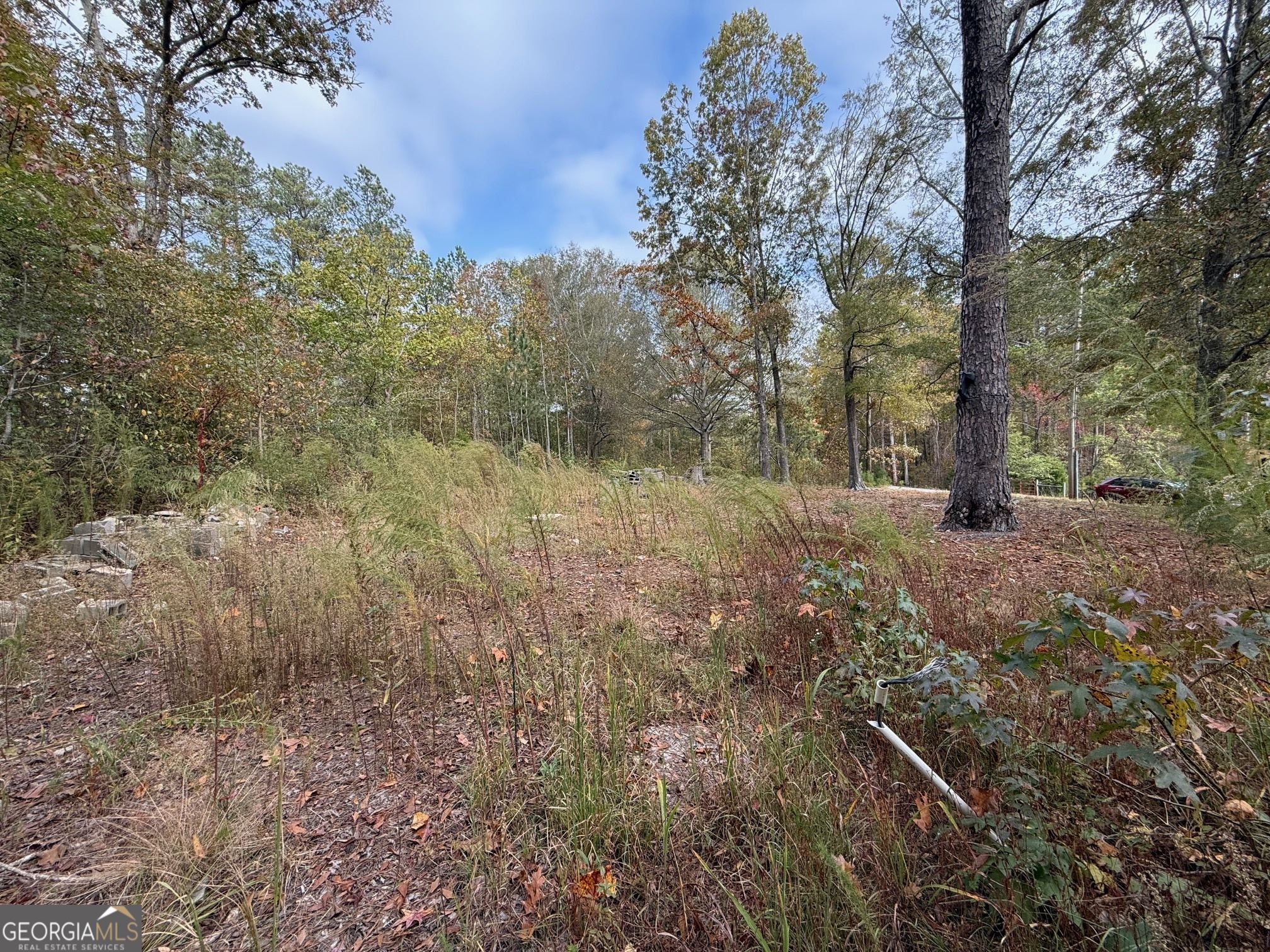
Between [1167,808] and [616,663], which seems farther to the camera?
[616,663]

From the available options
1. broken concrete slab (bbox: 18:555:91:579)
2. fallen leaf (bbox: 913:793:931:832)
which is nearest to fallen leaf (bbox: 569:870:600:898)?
fallen leaf (bbox: 913:793:931:832)

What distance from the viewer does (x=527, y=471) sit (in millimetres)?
5797

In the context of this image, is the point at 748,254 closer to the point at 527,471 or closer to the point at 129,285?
the point at 527,471

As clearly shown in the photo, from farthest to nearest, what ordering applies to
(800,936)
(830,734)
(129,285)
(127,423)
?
(127,423)
(129,285)
(830,734)
(800,936)

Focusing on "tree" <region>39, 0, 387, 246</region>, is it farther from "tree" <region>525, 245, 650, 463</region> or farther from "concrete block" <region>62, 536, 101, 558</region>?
"tree" <region>525, 245, 650, 463</region>

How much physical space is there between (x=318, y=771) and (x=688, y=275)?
38.9 ft

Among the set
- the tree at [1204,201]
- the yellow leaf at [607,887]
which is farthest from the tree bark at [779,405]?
the yellow leaf at [607,887]

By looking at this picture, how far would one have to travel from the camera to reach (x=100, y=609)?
262 cm

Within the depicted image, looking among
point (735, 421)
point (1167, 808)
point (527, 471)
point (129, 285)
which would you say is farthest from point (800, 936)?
point (735, 421)

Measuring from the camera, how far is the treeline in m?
3.27

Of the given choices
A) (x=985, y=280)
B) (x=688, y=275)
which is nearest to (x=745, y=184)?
(x=688, y=275)

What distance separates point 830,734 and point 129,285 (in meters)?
6.82

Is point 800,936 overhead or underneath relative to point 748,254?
underneath

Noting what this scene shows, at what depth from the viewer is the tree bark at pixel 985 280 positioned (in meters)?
3.92
